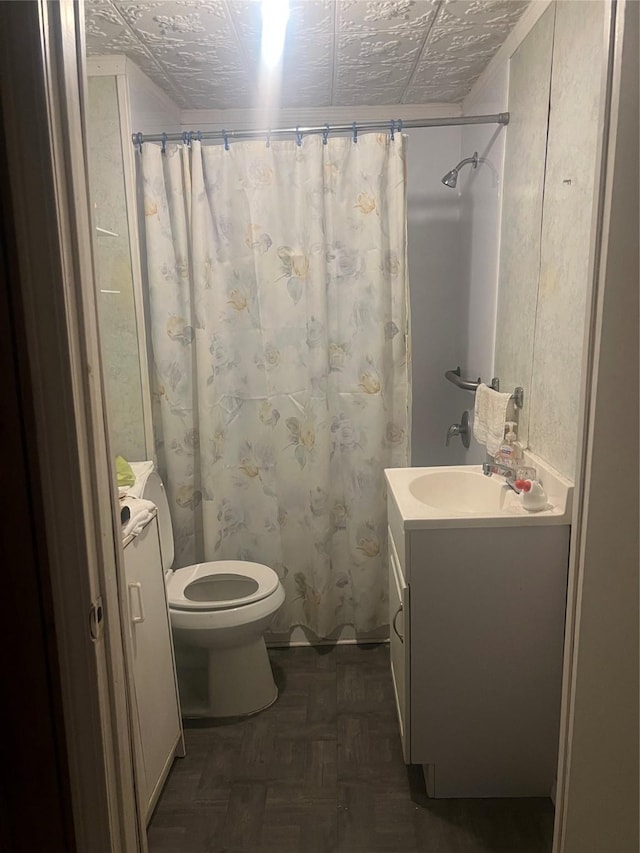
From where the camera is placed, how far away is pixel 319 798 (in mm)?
1749

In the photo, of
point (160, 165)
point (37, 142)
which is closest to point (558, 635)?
point (37, 142)

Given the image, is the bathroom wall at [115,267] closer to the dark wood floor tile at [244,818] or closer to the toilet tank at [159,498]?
the toilet tank at [159,498]

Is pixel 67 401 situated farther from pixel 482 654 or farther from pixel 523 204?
pixel 523 204

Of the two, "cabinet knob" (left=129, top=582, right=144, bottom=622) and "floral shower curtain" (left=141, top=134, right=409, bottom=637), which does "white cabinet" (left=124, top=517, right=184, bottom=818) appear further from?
"floral shower curtain" (left=141, top=134, right=409, bottom=637)

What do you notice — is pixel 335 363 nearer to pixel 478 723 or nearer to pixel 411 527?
pixel 411 527

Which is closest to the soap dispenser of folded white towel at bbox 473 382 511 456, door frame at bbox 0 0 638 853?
folded white towel at bbox 473 382 511 456

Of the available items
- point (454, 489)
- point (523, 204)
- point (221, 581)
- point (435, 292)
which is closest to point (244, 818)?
point (221, 581)

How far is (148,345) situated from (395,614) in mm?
1397

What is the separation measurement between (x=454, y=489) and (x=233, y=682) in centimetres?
106

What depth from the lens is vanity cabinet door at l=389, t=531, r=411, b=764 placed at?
5.38ft

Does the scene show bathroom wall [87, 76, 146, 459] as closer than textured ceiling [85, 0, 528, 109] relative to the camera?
No

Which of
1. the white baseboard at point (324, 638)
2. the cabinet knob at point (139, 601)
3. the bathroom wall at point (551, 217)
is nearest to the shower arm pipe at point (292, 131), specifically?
the bathroom wall at point (551, 217)

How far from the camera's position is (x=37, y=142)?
2.40 feet

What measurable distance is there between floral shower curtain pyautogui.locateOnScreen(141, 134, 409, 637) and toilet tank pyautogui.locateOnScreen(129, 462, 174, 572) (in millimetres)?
149
